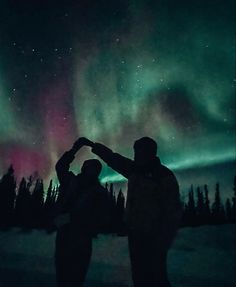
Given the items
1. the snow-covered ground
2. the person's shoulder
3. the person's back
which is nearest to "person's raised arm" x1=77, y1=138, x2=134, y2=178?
the person's back

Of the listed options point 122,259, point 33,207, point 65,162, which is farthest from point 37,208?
point 65,162

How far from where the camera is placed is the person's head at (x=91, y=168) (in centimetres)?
443

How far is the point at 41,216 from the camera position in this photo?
48.5 meters

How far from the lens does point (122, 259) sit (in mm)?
15312

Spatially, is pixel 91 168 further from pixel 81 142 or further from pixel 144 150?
pixel 144 150

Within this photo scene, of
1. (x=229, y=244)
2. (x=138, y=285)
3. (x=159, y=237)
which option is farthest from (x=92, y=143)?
(x=229, y=244)

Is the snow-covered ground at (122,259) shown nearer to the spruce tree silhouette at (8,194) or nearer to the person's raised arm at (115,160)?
the person's raised arm at (115,160)

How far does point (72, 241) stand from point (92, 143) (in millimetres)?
1302

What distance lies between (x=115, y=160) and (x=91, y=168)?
0.60 meters

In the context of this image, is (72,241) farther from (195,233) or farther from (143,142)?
(195,233)

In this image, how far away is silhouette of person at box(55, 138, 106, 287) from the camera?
403cm

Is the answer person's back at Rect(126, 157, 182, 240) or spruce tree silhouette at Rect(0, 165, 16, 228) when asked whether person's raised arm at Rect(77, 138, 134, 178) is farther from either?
spruce tree silhouette at Rect(0, 165, 16, 228)

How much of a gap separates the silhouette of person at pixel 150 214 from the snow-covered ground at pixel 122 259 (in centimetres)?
358

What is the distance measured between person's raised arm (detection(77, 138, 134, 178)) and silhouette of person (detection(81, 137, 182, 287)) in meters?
0.19
